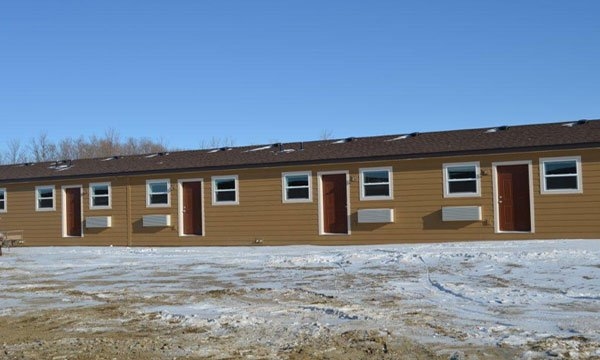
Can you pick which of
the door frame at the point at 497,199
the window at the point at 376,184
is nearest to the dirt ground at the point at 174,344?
the door frame at the point at 497,199

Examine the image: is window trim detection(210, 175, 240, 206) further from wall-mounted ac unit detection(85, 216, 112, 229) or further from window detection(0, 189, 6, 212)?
window detection(0, 189, 6, 212)

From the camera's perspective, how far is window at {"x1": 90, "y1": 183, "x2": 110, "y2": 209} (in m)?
23.8

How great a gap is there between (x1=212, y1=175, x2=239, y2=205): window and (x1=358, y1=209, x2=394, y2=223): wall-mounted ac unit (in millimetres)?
4271

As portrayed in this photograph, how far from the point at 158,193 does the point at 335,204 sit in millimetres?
6386

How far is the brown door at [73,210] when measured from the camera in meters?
24.4

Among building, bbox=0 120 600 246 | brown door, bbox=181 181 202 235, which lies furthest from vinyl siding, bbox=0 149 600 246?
brown door, bbox=181 181 202 235

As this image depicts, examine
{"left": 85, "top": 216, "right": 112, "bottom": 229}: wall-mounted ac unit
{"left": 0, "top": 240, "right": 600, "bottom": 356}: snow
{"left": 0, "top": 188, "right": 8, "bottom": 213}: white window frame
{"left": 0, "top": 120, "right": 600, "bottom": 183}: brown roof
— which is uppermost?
{"left": 0, "top": 120, "right": 600, "bottom": 183}: brown roof

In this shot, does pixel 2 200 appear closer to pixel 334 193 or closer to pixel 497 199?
pixel 334 193

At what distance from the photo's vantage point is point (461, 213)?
1850 centimetres

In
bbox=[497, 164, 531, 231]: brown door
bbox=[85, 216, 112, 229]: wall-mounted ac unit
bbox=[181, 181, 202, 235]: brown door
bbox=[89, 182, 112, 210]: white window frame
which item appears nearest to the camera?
bbox=[497, 164, 531, 231]: brown door

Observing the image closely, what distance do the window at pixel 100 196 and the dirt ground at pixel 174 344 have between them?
16103 mm

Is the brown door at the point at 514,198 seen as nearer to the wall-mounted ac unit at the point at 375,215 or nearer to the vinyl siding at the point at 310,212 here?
the vinyl siding at the point at 310,212

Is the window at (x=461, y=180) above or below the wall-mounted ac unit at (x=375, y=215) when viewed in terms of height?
above

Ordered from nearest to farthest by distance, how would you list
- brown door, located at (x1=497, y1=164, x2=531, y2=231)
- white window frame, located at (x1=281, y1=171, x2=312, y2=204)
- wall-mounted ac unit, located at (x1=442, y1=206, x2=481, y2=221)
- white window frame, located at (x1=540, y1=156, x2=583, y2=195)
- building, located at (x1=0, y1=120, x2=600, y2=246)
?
white window frame, located at (x1=540, y1=156, x2=583, y2=195) < building, located at (x1=0, y1=120, x2=600, y2=246) < brown door, located at (x1=497, y1=164, x2=531, y2=231) < wall-mounted ac unit, located at (x1=442, y1=206, x2=481, y2=221) < white window frame, located at (x1=281, y1=171, x2=312, y2=204)
